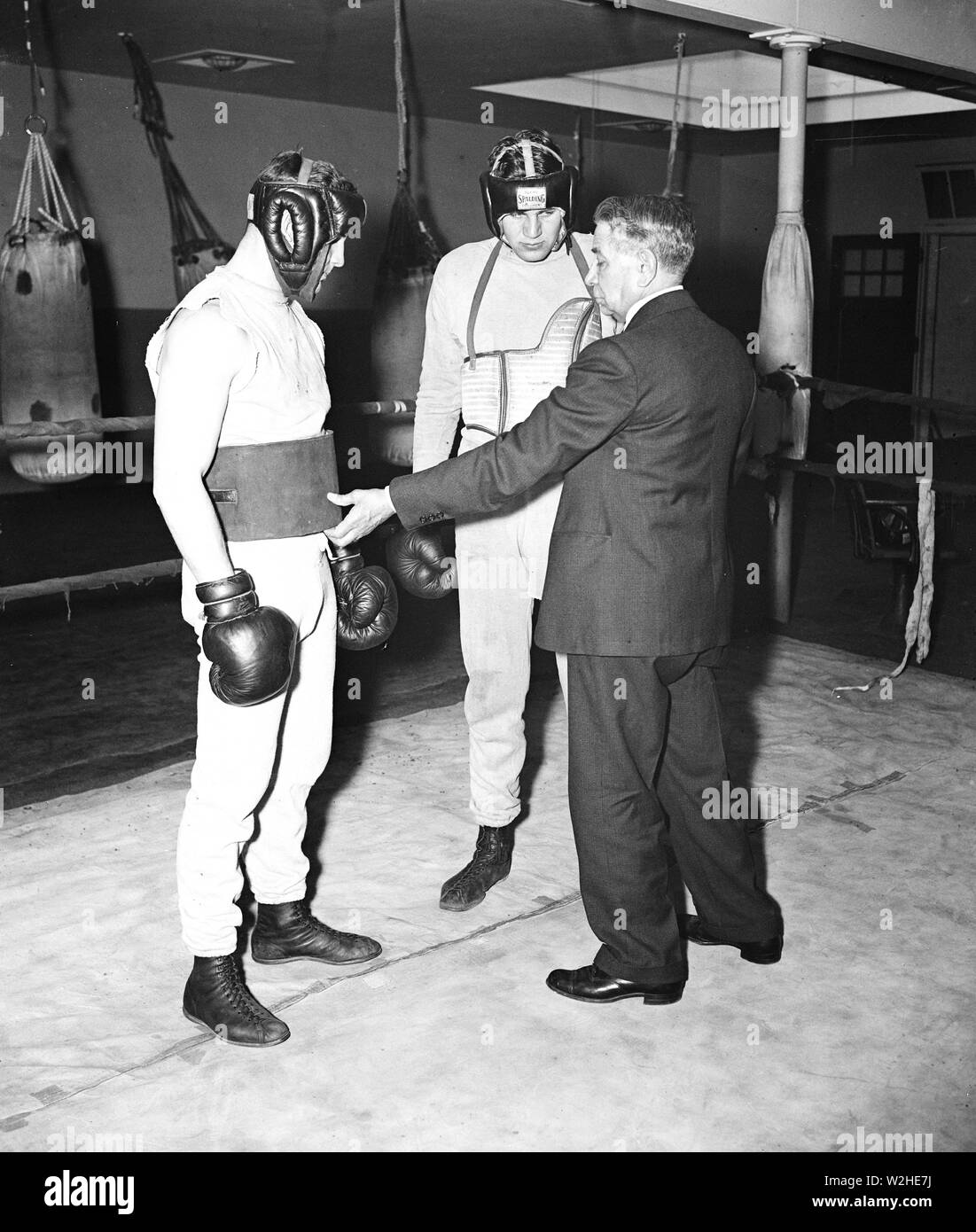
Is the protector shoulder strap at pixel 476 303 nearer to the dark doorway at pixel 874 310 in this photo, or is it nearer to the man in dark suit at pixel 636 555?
the man in dark suit at pixel 636 555

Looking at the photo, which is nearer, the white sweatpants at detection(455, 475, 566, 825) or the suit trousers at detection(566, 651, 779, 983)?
the suit trousers at detection(566, 651, 779, 983)

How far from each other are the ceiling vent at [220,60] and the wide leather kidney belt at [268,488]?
701cm

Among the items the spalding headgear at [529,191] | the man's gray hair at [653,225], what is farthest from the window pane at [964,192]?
the man's gray hair at [653,225]

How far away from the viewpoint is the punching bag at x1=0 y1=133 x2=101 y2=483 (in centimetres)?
456

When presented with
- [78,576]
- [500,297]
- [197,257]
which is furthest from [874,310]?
[500,297]

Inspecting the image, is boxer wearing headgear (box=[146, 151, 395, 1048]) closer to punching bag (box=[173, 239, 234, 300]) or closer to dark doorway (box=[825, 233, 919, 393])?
punching bag (box=[173, 239, 234, 300])

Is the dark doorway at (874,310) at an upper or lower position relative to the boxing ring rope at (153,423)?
upper

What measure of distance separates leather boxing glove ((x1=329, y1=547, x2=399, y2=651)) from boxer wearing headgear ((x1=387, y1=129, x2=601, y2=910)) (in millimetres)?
229

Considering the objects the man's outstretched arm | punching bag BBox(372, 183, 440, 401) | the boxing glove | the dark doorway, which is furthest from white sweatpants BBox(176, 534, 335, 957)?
the dark doorway

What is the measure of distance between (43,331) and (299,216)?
2.85m

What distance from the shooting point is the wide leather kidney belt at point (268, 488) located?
2141 mm

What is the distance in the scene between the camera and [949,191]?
458 inches

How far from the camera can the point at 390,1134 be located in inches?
76.3

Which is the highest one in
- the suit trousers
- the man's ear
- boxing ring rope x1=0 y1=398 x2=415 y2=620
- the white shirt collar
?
the man's ear
